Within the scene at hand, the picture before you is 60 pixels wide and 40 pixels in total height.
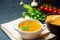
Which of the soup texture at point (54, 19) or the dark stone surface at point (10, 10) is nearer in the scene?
the soup texture at point (54, 19)

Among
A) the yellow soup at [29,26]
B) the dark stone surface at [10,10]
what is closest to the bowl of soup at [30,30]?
the yellow soup at [29,26]

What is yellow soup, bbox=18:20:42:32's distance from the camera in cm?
74

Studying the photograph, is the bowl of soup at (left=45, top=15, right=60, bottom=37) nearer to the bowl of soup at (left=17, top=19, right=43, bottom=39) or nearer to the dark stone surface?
the bowl of soup at (left=17, top=19, right=43, bottom=39)

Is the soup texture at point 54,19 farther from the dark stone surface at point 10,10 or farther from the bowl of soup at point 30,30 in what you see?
the dark stone surface at point 10,10

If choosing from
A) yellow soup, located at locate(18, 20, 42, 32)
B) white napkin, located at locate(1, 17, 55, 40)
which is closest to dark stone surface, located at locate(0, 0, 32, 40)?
white napkin, located at locate(1, 17, 55, 40)

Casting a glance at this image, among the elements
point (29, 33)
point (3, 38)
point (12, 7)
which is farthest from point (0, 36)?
point (12, 7)

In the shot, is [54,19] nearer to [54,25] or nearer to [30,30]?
[54,25]

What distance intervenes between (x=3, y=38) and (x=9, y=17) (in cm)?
20

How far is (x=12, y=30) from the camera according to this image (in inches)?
33.2

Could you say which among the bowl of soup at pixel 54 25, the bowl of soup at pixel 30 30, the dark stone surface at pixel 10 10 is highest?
the dark stone surface at pixel 10 10

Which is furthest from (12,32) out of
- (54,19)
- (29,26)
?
(54,19)

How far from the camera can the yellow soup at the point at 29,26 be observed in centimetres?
74

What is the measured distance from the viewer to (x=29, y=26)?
75 cm

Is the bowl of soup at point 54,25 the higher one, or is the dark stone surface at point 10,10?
the dark stone surface at point 10,10
